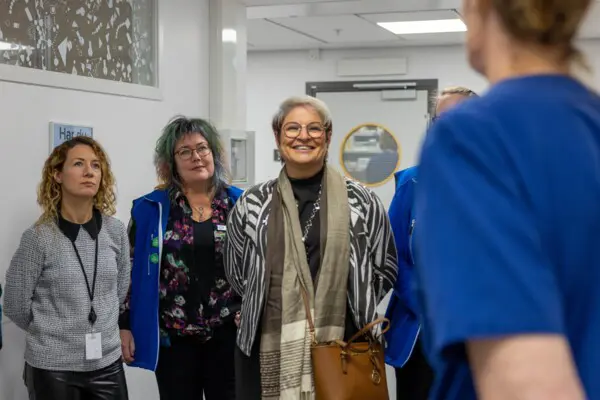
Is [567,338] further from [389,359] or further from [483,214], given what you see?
[389,359]

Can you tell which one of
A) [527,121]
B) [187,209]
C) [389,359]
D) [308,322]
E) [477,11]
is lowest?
[389,359]

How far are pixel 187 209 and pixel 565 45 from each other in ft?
8.39

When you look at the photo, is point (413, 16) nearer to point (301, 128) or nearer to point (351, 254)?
point (301, 128)

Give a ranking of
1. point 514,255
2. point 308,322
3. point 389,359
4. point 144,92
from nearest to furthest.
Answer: point 514,255, point 308,322, point 389,359, point 144,92

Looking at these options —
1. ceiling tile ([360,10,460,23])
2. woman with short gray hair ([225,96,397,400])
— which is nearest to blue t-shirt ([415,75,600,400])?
woman with short gray hair ([225,96,397,400])

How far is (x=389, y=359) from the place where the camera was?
9.98 ft

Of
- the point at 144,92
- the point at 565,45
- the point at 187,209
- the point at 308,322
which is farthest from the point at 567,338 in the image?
the point at 144,92

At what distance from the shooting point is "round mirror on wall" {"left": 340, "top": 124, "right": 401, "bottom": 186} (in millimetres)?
8047

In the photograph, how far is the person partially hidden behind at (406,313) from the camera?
9.81 feet

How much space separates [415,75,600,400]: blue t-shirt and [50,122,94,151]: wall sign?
2.68 m

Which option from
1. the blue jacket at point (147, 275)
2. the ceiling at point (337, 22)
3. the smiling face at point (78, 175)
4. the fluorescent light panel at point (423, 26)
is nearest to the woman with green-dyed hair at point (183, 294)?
the blue jacket at point (147, 275)

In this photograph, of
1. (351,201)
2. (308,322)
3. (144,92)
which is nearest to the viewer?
(308,322)

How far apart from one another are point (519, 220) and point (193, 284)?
251 centimetres

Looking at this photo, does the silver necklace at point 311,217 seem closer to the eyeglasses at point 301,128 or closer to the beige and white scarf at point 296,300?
the beige and white scarf at point 296,300
